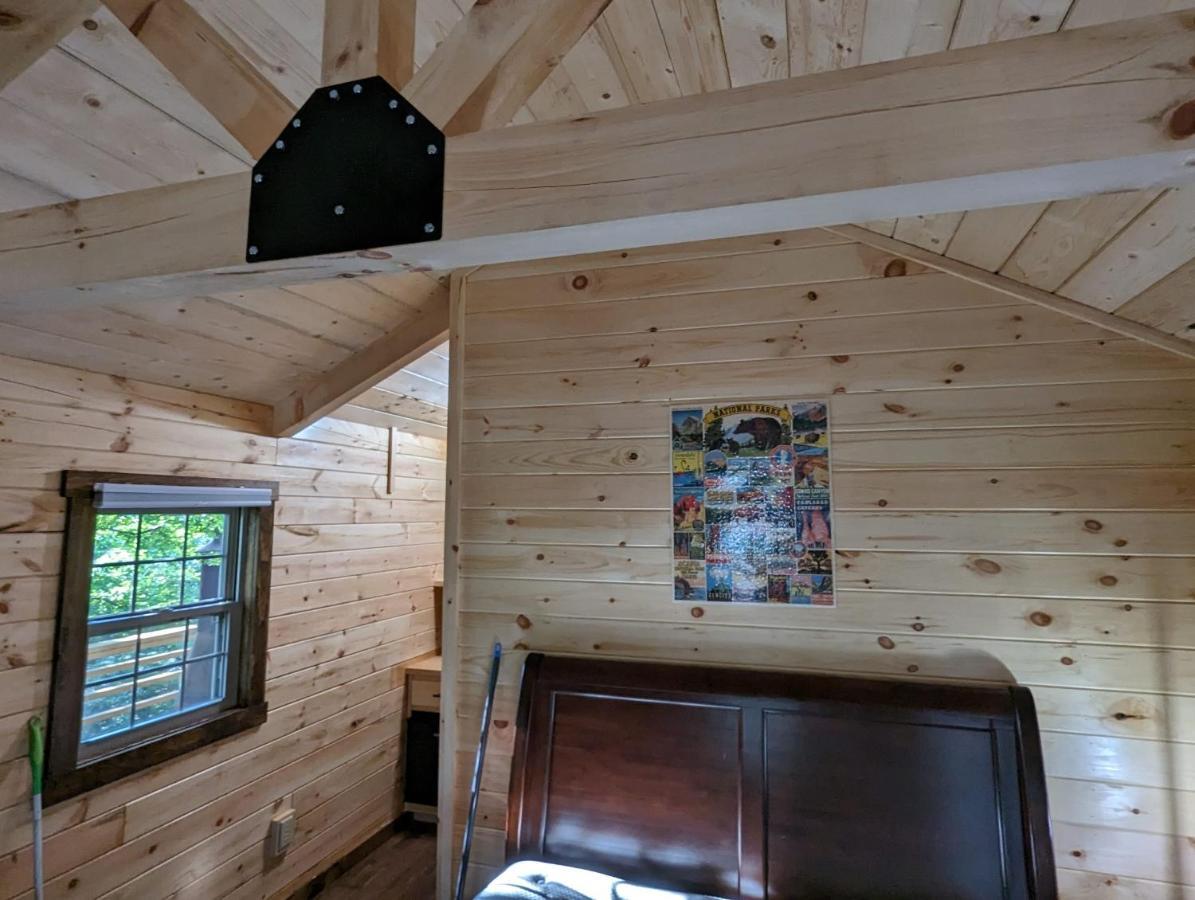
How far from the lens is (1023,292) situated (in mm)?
1975

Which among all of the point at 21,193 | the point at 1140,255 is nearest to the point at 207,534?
the point at 21,193

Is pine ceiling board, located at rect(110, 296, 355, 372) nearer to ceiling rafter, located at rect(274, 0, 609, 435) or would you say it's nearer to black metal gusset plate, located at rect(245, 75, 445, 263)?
black metal gusset plate, located at rect(245, 75, 445, 263)

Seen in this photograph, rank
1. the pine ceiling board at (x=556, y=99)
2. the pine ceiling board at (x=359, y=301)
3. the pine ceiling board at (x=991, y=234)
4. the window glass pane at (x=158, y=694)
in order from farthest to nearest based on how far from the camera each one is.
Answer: the window glass pane at (x=158, y=694) < the pine ceiling board at (x=359, y=301) < the pine ceiling board at (x=556, y=99) < the pine ceiling board at (x=991, y=234)

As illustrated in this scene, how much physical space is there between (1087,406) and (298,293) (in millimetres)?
2618

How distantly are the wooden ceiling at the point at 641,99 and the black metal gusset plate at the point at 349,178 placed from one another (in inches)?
18.2

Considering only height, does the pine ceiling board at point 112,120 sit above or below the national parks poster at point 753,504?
above

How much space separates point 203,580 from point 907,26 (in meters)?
3.11

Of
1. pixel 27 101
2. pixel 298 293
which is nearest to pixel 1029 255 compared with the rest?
pixel 298 293

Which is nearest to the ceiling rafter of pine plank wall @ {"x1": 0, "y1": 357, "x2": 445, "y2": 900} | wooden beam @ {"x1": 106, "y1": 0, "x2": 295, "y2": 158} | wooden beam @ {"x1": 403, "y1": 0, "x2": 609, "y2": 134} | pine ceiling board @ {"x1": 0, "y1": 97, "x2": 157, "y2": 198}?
wooden beam @ {"x1": 403, "y1": 0, "x2": 609, "y2": 134}

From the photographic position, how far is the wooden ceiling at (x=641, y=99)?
4.18 ft

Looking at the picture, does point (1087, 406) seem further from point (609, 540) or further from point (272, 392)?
point (272, 392)

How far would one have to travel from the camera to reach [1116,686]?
1837 mm

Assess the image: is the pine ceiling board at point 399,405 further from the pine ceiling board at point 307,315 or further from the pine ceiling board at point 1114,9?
the pine ceiling board at point 1114,9

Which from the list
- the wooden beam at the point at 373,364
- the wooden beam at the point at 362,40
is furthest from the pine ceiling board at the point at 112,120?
the wooden beam at the point at 373,364
